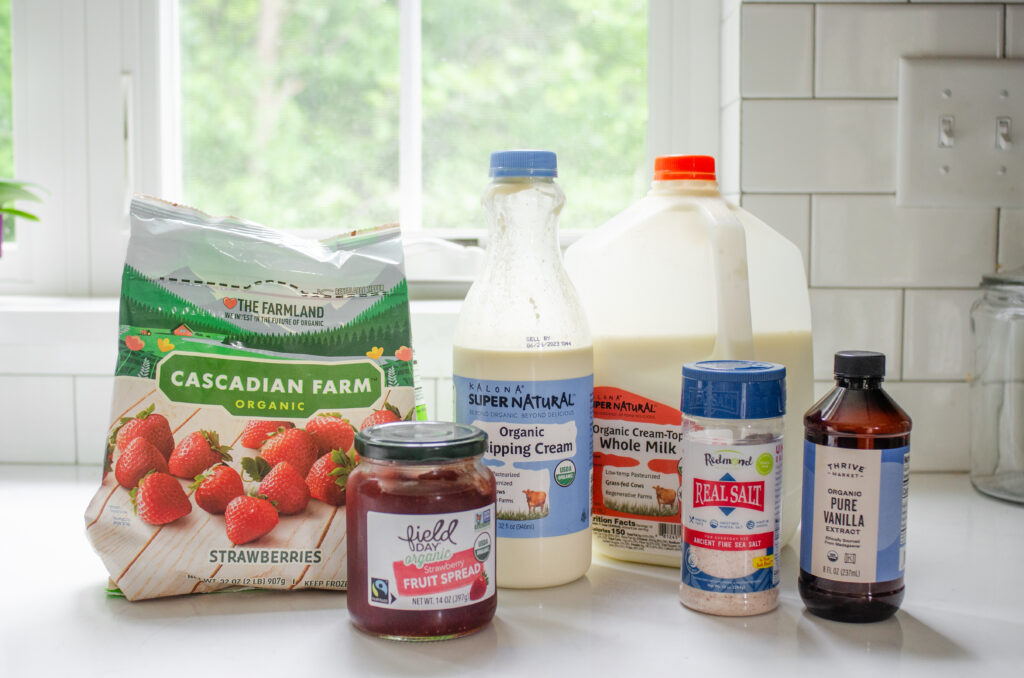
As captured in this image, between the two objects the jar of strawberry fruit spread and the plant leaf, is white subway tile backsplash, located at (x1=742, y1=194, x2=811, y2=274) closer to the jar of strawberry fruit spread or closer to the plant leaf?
the jar of strawberry fruit spread

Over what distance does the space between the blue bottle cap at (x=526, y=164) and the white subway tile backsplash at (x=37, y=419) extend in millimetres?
698

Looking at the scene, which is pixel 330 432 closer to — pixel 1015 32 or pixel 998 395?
pixel 998 395

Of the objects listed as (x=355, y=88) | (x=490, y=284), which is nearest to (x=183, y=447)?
(x=490, y=284)

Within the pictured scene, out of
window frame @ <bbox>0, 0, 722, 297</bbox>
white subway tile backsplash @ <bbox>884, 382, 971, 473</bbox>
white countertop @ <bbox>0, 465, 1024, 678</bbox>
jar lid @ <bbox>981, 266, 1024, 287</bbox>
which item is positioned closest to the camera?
white countertop @ <bbox>0, 465, 1024, 678</bbox>

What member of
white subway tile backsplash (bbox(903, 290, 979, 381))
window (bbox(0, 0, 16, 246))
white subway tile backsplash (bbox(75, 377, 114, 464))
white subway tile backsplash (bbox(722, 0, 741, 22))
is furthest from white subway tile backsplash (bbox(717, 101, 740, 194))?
window (bbox(0, 0, 16, 246))

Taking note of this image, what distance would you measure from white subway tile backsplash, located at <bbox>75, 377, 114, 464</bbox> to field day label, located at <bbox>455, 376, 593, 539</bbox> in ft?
2.00

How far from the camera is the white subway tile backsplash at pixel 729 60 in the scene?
1.05 metres

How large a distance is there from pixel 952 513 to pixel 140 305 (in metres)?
0.81

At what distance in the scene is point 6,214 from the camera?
1230mm

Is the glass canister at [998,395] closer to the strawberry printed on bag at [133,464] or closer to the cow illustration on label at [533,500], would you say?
the cow illustration on label at [533,500]

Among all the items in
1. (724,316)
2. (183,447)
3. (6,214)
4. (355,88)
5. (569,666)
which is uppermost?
(355,88)

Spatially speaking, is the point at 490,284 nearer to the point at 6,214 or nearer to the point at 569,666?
the point at 569,666

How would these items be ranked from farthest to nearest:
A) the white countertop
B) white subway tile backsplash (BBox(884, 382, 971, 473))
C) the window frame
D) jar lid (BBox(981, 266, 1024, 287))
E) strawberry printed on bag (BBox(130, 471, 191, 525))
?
1. the window frame
2. white subway tile backsplash (BBox(884, 382, 971, 473))
3. jar lid (BBox(981, 266, 1024, 287))
4. strawberry printed on bag (BBox(130, 471, 191, 525))
5. the white countertop

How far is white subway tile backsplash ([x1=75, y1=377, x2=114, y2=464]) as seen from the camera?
1.13m
